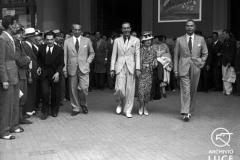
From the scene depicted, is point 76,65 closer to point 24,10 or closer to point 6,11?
point 24,10

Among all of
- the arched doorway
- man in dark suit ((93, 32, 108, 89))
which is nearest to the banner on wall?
Result: the arched doorway

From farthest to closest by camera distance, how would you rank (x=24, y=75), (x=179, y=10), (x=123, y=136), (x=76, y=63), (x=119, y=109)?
(x=179, y=10), (x=119, y=109), (x=76, y=63), (x=24, y=75), (x=123, y=136)

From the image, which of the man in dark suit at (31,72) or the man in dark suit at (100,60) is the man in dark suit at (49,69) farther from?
the man in dark suit at (100,60)

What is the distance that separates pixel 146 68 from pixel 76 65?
5.14 ft

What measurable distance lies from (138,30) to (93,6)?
3909 mm

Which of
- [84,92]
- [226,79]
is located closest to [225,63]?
[226,79]

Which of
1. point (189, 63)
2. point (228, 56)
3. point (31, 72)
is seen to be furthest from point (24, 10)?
point (189, 63)

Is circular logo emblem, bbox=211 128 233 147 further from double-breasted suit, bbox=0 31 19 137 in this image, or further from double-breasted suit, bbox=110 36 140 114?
double-breasted suit, bbox=0 31 19 137

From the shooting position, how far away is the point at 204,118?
363 inches

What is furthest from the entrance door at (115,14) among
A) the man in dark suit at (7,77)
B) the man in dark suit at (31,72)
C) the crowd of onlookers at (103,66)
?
the man in dark suit at (7,77)

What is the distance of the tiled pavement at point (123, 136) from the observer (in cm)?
652

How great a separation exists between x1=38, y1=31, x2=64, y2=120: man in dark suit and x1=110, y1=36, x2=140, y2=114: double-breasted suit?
1198 mm

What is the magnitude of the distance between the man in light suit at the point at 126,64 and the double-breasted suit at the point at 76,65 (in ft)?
2.13

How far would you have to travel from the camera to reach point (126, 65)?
9469mm
